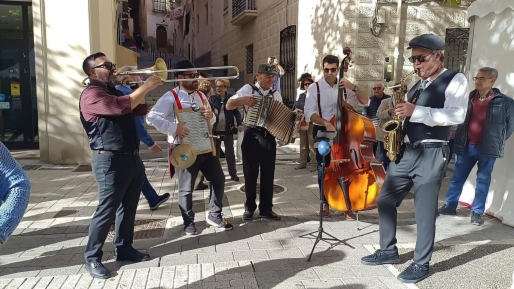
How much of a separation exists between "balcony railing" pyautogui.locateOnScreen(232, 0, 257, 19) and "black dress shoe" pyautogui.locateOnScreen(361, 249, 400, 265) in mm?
12608

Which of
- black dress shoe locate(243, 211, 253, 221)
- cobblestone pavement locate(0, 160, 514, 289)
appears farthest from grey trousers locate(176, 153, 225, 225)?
black dress shoe locate(243, 211, 253, 221)

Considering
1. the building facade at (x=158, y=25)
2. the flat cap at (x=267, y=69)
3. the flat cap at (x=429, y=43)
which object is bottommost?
the flat cap at (x=267, y=69)

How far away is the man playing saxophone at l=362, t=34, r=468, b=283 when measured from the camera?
10.3 feet

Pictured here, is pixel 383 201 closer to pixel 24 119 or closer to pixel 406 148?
pixel 406 148

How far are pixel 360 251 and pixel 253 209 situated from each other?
1.53 m

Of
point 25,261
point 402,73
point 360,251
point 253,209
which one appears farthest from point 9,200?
point 402,73

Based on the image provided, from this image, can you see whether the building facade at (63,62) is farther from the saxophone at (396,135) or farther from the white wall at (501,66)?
the white wall at (501,66)

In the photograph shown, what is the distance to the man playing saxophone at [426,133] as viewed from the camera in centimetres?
314

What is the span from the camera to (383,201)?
363 cm

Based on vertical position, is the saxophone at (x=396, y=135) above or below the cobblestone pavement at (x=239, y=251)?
above

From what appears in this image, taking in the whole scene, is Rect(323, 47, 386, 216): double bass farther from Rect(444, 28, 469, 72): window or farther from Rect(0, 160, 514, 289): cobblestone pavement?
Rect(444, 28, 469, 72): window

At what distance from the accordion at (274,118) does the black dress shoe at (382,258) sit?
5.34 feet

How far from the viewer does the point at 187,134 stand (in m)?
4.20

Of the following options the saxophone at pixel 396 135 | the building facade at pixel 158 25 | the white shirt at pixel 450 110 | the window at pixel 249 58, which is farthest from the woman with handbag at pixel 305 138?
the building facade at pixel 158 25
